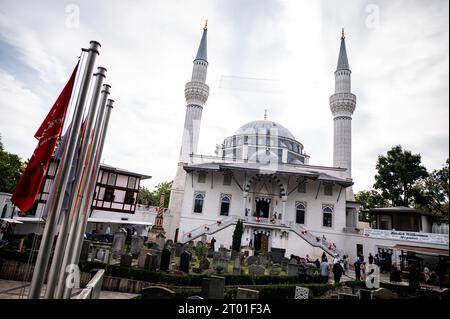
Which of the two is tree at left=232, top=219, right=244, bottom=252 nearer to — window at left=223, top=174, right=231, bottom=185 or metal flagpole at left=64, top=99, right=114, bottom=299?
window at left=223, top=174, right=231, bottom=185

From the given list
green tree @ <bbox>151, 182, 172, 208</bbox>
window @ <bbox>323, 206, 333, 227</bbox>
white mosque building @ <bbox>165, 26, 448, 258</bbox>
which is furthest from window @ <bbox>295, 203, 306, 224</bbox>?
green tree @ <bbox>151, 182, 172, 208</bbox>

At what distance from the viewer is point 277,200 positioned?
83.1 feet

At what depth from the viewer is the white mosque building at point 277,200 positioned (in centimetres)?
2184

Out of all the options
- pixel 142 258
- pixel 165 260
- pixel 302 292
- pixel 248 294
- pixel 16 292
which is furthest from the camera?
pixel 165 260

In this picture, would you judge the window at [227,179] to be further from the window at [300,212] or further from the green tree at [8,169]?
the green tree at [8,169]

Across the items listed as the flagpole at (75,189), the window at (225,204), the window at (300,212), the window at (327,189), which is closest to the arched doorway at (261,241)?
the window at (300,212)

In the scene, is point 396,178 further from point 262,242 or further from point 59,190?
point 59,190

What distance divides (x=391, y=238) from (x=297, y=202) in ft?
27.5

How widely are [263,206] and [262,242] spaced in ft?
13.2

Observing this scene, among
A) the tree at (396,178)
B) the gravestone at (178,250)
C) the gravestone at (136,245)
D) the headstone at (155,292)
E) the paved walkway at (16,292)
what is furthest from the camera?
the tree at (396,178)

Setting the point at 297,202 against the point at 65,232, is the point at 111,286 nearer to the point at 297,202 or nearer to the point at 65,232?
the point at 65,232

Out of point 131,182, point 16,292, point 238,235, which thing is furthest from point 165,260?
point 131,182

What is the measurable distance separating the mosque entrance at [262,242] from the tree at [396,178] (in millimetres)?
12694
